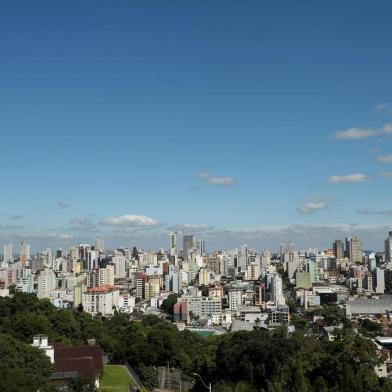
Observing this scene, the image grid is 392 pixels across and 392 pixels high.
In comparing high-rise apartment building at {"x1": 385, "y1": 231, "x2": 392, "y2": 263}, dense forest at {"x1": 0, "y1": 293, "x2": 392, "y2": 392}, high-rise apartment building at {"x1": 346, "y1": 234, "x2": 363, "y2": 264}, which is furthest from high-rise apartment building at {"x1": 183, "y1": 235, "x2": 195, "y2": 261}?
dense forest at {"x1": 0, "y1": 293, "x2": 392, "y2": 392}

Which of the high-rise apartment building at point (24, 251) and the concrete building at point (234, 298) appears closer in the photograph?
the concrete building at point (234, 298)

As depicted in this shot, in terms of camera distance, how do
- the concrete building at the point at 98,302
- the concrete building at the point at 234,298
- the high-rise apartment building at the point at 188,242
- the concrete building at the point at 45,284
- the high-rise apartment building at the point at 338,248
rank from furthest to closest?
the high-rise apartment building at the point at 188,242
the high-rise apartment building at the point at 338,248
the concrete building at the point at 45,284
the concrete building at the point at 234,298
the concrete building at the point at 98,302

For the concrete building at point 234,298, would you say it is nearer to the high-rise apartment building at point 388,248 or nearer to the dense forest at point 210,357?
the dense forest at point 210,357

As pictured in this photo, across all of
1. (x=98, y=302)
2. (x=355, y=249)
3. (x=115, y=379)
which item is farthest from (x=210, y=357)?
(x=355, y=249)

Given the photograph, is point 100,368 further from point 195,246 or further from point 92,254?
point 195,246

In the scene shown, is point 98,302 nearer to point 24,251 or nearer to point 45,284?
point 45,284

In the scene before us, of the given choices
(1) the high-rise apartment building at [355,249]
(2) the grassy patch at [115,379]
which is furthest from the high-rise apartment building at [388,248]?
(2) the grassy patch at [115,379]
